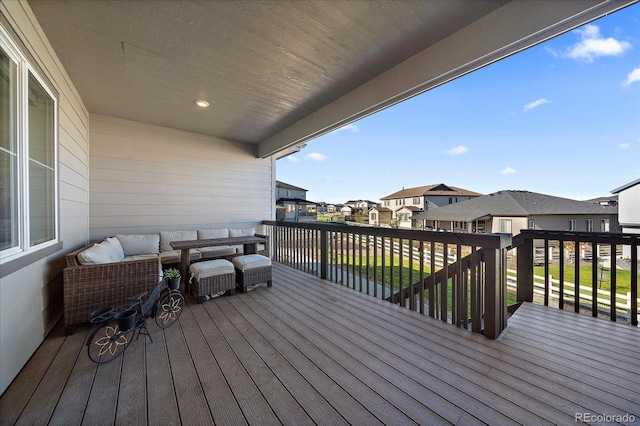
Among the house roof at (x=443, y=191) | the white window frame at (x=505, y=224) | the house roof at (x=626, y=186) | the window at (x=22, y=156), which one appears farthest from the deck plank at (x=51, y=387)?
the house roof at (x=443, y=191)

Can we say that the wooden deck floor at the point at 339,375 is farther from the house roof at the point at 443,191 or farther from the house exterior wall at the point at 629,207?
the house roof at the point at 443,191

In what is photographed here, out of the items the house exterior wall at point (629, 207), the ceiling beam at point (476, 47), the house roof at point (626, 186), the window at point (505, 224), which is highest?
the ceiling beam at point (476, 47)

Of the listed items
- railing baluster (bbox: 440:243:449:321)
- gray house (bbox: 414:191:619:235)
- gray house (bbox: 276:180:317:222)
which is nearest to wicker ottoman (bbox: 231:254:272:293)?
railing baluster (bbox: 440:243:449:321)

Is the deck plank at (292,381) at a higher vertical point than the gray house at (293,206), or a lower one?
lower

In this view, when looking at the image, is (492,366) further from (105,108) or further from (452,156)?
(452,156)

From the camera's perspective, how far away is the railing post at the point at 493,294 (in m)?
2.17

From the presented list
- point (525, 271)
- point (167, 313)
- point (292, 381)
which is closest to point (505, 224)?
point (525, 271)

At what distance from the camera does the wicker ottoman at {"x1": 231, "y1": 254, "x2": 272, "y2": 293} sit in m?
3.50

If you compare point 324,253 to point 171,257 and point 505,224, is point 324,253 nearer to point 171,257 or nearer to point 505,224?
point 171,257

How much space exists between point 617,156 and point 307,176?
18.4 metres

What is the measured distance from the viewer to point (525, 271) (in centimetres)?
298

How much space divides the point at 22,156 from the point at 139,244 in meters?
2.79

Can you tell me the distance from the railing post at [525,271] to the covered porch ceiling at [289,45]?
221 centimetres

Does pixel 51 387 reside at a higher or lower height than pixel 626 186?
lower
